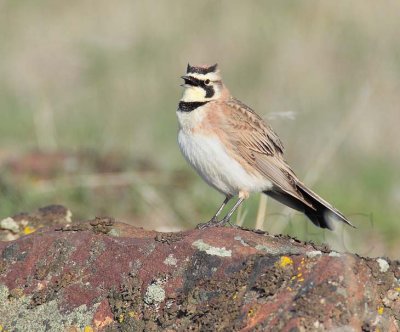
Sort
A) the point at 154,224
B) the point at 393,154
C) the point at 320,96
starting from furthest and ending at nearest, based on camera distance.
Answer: the point at 320,96 < the point at 393,154 < the point at 154,224

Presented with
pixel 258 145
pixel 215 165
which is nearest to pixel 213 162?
pixel 215 165

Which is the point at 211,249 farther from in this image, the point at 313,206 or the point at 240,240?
the point at 313,206

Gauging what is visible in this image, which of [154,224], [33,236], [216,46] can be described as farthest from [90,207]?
[216,46]

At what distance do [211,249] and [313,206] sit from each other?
202cm

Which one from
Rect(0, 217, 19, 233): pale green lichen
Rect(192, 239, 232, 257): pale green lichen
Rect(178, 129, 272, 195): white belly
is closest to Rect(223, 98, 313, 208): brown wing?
Rect(178, 129, 272, 195): white belly

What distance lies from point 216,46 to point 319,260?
11.2 metres

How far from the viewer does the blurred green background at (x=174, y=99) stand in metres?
8.79

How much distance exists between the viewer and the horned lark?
6.21 meters

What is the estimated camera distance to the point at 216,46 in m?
14.9

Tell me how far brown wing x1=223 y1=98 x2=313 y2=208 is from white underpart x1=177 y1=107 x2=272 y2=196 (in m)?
0.09

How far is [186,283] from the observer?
4.21 meters

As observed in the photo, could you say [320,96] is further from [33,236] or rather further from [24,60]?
[33,236]

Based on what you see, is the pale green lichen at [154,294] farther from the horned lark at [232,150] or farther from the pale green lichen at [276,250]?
the horned lark at [232,150]

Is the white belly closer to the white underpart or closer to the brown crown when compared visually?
the white underpart
